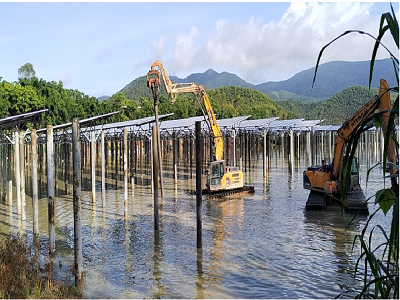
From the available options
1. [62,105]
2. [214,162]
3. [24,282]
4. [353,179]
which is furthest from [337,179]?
[62,105]

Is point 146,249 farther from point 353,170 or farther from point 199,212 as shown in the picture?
point 353,170

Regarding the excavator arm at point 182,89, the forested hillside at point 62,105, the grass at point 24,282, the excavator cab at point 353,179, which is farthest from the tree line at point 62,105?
the grass at point 24,282

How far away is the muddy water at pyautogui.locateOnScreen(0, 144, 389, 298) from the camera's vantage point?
8.40m

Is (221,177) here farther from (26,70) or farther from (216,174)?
(26,70)

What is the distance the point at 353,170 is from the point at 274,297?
8.22 metres

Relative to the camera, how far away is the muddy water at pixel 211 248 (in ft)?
27.6

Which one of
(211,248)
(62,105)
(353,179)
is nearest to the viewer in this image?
(211,248)

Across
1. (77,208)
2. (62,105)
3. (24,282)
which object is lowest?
(24,282)

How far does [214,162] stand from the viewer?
1795 cm

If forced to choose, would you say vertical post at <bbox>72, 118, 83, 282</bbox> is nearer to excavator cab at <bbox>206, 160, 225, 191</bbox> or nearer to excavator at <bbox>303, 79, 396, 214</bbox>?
excavator at <bbox>303, 79, 396, 214</bbox>

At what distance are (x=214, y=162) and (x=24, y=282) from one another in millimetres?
11656

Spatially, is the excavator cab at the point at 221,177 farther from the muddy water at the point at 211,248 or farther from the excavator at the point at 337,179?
the excavator at the point at 337,179

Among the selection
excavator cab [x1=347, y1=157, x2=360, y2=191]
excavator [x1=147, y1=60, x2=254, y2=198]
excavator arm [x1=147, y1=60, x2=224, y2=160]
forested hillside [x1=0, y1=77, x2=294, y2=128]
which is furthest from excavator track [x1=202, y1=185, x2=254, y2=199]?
forested hillside [x1=0, y1=77, x2=294, y2=128]

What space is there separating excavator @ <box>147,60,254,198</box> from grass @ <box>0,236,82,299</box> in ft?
33.2
